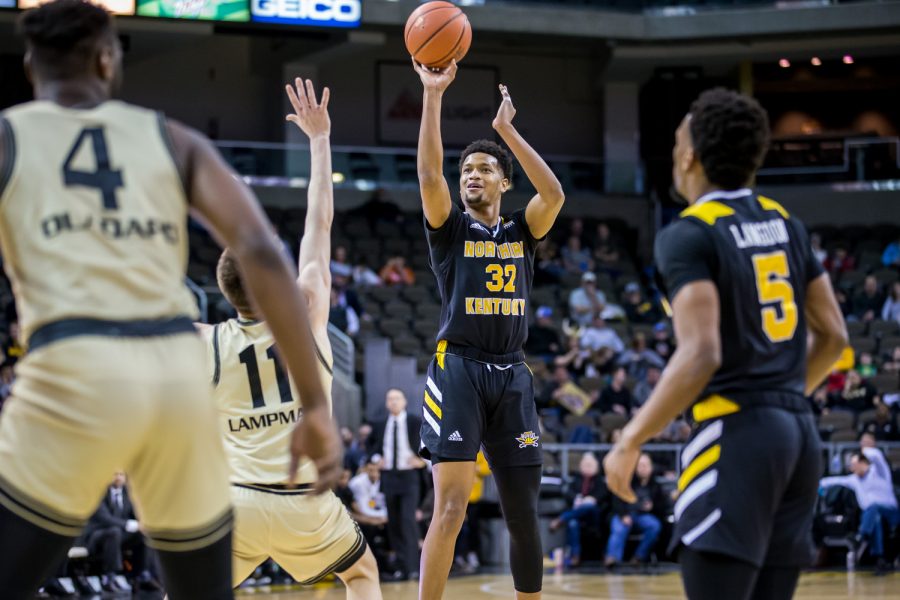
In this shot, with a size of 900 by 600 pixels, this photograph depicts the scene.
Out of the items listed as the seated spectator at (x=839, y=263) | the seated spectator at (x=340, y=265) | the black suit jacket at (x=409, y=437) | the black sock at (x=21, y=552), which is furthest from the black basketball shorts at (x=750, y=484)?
the seated spectator at (x=839, y=263)

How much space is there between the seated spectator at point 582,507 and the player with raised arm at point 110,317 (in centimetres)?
1135

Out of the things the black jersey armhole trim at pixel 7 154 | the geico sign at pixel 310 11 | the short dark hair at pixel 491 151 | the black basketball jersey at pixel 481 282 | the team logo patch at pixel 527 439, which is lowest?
the team logo patch at pixel 527 439

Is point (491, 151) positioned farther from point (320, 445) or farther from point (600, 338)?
point (600, 338)

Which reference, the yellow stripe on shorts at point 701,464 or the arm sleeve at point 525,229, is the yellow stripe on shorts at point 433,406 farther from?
the yellow stripe on shorts at point 701,464

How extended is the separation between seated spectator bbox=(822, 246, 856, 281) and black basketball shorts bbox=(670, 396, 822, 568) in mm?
18208

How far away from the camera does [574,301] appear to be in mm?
20141

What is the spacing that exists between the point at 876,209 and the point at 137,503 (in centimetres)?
2361

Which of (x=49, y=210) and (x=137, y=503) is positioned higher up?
(x=49, y=210)

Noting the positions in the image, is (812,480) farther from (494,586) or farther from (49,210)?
(494,586)

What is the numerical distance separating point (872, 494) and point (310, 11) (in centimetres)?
1086

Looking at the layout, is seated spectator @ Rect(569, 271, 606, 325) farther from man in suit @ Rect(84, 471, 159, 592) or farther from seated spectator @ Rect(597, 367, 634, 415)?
man in suit @ Rect(84, 471, 159, 592)

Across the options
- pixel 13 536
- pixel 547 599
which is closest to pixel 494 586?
pixel 547 599

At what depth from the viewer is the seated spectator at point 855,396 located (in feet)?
56.5

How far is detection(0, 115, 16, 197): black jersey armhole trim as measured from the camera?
3031 mm
